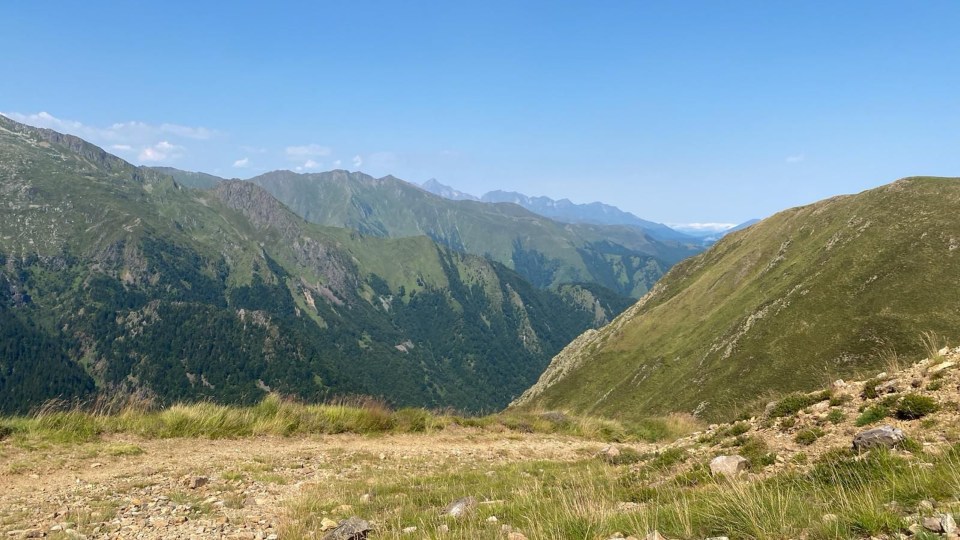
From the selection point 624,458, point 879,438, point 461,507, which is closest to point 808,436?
point 879,438

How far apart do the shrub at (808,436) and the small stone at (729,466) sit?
5.78 ft

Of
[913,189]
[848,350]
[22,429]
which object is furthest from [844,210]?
[22,429]

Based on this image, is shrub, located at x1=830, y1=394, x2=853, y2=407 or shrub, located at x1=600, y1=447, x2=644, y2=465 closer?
shrub, located at x1=830, y1=394, x2=853, y2=407

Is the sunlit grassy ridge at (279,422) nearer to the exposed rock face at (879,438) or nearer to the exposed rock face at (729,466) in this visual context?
the exposed rock face at (729,466)

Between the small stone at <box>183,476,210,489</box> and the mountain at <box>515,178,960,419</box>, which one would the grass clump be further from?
the mountain at <box>515,178,960,419</box>

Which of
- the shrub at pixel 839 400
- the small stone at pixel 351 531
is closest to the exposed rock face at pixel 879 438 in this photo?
the shrub at pixel 839 400

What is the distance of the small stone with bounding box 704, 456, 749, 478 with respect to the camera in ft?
34.2

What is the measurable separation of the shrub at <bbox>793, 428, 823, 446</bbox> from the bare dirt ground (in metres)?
7.79

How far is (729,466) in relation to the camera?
10.7 meters

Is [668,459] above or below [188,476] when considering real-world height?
above

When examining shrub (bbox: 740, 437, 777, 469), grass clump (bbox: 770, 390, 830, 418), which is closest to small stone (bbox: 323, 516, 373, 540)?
shrub (bbox: 740, 437, 777, 469)

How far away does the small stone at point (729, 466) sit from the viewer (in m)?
10.4

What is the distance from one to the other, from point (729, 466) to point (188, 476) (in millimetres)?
12621

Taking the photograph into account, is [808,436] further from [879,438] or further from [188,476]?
[188,476]
